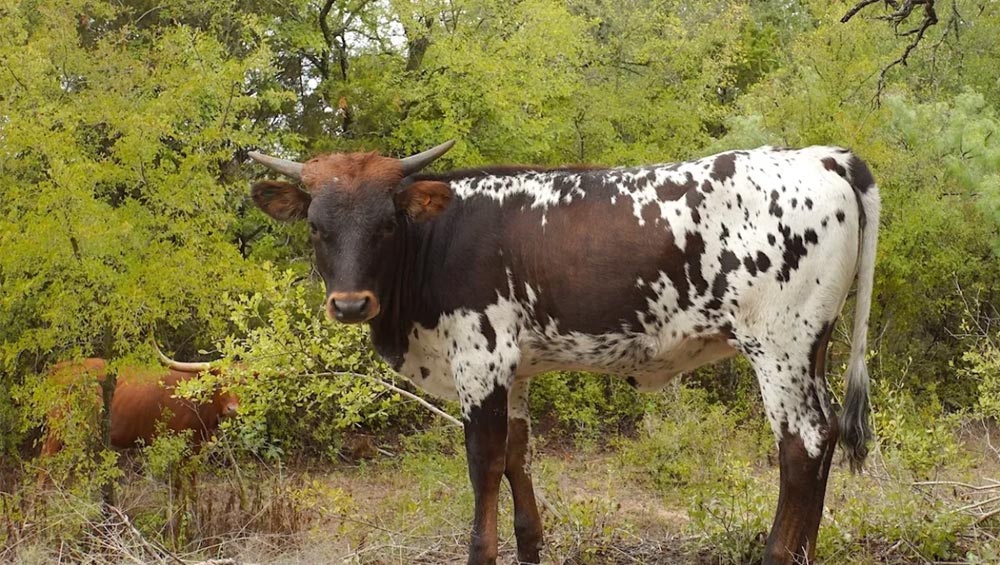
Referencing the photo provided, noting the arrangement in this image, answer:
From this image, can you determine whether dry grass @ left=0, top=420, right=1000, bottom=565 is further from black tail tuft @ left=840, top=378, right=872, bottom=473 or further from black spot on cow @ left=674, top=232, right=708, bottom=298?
black spot on cow @ left=674, top=232, right=708, bottom=298

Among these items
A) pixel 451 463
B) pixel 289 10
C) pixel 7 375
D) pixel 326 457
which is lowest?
pixel 326 457

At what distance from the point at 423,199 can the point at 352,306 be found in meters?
0.77

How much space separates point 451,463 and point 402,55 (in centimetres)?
815

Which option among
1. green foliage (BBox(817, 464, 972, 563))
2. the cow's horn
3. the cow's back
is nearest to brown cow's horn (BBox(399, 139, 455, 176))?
the cow's back

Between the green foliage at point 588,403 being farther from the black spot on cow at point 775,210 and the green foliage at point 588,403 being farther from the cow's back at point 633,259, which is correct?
the black spot on cow at point 775,210

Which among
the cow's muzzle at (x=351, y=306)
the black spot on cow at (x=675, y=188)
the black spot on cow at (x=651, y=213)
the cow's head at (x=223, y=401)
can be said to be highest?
the black spot on cow at (x=675, y=188)

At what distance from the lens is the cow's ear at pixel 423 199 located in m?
6.30

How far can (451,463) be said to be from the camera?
10625 millimetres

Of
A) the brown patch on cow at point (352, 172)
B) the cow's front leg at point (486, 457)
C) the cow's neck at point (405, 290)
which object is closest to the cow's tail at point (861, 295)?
the cow's front leg at point (486, 457)

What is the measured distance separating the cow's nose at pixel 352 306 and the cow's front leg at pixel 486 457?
76 cm

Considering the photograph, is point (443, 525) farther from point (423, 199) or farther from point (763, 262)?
point (763, 262)

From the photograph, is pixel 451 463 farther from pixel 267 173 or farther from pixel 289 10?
pixel 289 10

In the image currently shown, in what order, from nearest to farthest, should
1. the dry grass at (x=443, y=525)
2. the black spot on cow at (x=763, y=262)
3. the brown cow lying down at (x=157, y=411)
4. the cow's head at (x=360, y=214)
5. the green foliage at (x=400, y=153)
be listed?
1. the black spot on cow at (x=763, y=262)
2. the cow's head at (x=360, y=214)
3. the dry grass at (x=443, y=525)
4. the green foliage at (x=400, y=153)
5. the brown cow lying down at (x=157, y=411)

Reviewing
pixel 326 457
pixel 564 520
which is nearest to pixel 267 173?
pixel 326 457
